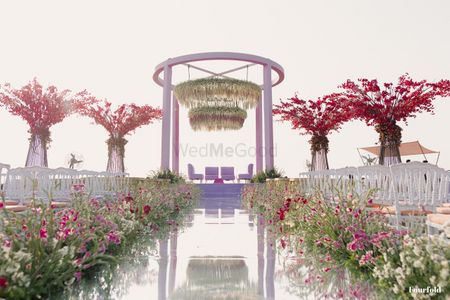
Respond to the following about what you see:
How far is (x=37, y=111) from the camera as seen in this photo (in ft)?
32.2

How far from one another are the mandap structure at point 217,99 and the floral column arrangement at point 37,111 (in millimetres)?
3695

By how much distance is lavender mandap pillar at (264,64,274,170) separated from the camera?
13845 mm

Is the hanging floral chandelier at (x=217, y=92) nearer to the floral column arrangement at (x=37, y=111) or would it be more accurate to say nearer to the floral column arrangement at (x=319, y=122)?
the floral column arrangement at (x=319, y=122)

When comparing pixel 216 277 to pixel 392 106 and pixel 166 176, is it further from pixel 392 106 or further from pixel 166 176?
pixel 166 176

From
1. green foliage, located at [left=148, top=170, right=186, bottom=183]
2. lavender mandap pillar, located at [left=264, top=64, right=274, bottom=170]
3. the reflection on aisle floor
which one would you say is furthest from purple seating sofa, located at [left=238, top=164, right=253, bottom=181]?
the reflection on aisle floor

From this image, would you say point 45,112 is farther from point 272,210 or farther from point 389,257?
point 389,257

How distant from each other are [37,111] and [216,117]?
5.15 metres

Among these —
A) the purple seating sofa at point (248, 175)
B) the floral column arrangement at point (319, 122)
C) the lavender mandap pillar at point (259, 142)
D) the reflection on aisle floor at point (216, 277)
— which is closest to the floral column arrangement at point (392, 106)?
the floral column arrangement at point (319, 122)

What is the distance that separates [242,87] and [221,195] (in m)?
5.50

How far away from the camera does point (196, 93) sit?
451 inches

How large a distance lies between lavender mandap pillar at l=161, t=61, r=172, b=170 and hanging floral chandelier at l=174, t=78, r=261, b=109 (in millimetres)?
1790

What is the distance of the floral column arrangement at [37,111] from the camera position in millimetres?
9672

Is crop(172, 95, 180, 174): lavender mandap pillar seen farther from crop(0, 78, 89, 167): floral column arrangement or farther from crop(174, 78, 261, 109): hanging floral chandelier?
crop(0, 78, 89, 167): floral column arrangement

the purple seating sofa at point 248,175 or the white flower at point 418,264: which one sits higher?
the purple seating sofa at point 248,175
